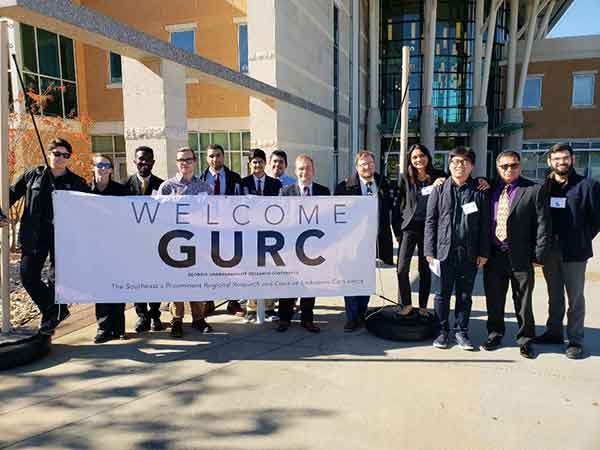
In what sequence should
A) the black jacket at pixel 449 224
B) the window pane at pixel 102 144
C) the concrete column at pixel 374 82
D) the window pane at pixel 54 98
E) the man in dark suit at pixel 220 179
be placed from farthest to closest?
the concrete column at pixel 374 82 < the window pane at pixel 102 144 < the window pane at pixel 54 98 < the man in dark suit at pixel 220 179 < the black jacket at pixel 449 224

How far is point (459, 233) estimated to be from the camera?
4348 millimetres

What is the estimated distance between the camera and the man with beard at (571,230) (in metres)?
4.21

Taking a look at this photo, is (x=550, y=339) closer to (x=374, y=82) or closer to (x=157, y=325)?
(x=157, y=325)

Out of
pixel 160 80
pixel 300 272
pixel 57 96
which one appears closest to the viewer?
pixel 300 272

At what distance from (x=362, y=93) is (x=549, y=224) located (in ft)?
81.5

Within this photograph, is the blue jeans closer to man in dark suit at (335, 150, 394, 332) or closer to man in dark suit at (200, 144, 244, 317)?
man in dark suit at (335, 150, 394, 332)

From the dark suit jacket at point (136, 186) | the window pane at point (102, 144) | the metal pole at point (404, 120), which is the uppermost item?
the window pane at point (102, 144)

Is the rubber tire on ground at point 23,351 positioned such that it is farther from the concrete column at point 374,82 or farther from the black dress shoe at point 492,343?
the concrete column at point 374,82

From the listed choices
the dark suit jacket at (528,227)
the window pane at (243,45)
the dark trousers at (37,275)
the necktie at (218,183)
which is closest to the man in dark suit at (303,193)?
the necktie at (218,183)

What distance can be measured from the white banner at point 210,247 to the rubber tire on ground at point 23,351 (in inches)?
17.6

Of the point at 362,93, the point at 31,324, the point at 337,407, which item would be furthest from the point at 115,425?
the point at 362,93

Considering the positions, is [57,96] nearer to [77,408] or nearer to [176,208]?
[176,208]

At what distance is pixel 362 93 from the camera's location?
27.7 m

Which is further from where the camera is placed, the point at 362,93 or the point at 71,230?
the point at 362,93
